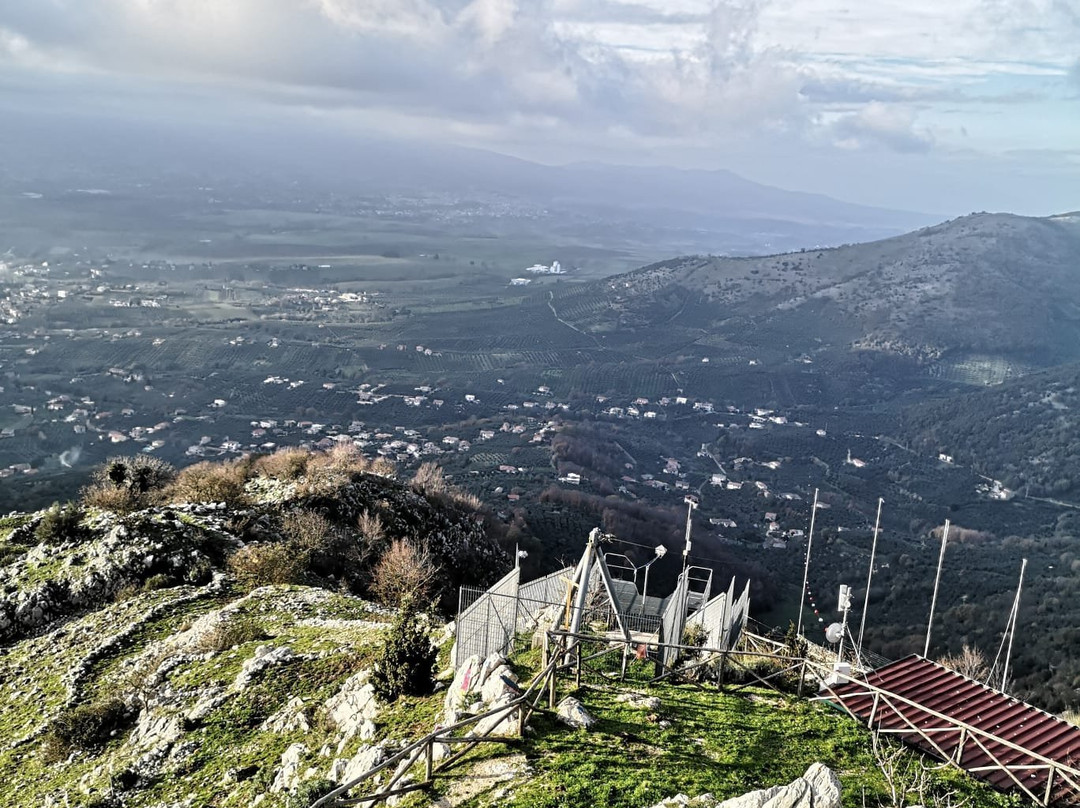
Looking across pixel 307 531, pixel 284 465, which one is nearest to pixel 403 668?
pixel 307 531

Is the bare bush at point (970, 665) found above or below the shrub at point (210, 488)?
below

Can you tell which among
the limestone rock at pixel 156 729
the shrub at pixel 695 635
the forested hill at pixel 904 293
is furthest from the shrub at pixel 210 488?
the forested hill at pixel 904 293


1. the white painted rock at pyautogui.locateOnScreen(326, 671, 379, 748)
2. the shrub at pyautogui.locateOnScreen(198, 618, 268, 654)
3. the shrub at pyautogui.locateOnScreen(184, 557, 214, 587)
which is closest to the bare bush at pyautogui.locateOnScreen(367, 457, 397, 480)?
the shrub at pyautogui.locateOnScreen(184, 557, 214, 587)

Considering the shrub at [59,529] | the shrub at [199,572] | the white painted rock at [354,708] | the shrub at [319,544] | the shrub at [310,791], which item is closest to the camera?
the shrub at [310,791]

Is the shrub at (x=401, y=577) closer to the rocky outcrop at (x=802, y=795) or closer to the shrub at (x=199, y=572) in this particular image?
the shrub at (x=199, y=572)

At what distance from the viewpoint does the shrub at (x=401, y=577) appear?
66.1 feet

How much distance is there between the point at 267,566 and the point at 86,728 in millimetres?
6735

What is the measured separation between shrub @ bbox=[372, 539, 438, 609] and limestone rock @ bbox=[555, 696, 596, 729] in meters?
9.25

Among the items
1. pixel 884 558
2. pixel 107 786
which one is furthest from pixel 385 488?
pixel 884 558

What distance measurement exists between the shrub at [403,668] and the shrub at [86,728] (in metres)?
4.74

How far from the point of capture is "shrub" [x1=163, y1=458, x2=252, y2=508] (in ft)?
80.1

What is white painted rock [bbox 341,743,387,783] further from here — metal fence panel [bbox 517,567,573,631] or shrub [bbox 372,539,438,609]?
shrub [bbox 372,539,438,609]

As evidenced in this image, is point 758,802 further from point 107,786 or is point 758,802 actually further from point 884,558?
point 884,558

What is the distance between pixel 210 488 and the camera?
24.7m
